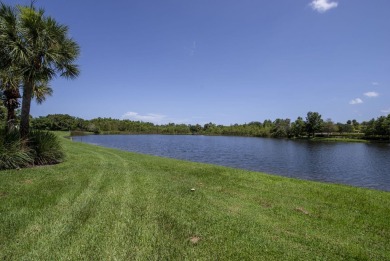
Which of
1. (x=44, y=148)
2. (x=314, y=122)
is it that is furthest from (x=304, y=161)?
(x=314, y=122)

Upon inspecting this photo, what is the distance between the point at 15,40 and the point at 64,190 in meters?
8.72

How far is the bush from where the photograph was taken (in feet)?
38.0

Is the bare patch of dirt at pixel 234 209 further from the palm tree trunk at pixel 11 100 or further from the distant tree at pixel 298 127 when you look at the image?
the distant tree at pixel 298 127

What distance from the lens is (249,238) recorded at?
19.0ft

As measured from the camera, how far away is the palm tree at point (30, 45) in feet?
41.2

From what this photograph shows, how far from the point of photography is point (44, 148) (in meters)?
13.6

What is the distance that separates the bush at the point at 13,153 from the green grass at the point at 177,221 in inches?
40.0

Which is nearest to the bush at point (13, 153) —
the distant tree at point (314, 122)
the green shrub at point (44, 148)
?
the green shrub at point (44, 148)

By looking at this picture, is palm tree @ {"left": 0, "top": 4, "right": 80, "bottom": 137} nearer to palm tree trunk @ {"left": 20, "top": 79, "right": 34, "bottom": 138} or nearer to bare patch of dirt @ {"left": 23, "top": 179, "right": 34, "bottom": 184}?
palm tree trunk @ {"left": 20, "top": 79, "right": 34, "bottom": 138}

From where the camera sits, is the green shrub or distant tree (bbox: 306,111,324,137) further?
distant tree (bbox: 306,111,324,137)

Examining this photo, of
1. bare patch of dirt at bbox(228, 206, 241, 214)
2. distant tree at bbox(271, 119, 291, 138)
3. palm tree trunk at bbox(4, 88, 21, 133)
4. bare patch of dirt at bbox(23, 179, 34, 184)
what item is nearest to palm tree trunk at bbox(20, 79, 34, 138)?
palm tree trunk at bbox(4, 88, 21, 133)

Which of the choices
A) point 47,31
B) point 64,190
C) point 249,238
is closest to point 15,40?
point 47,31

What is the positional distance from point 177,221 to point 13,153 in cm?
964

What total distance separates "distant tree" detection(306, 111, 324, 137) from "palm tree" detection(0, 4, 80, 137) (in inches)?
5252
